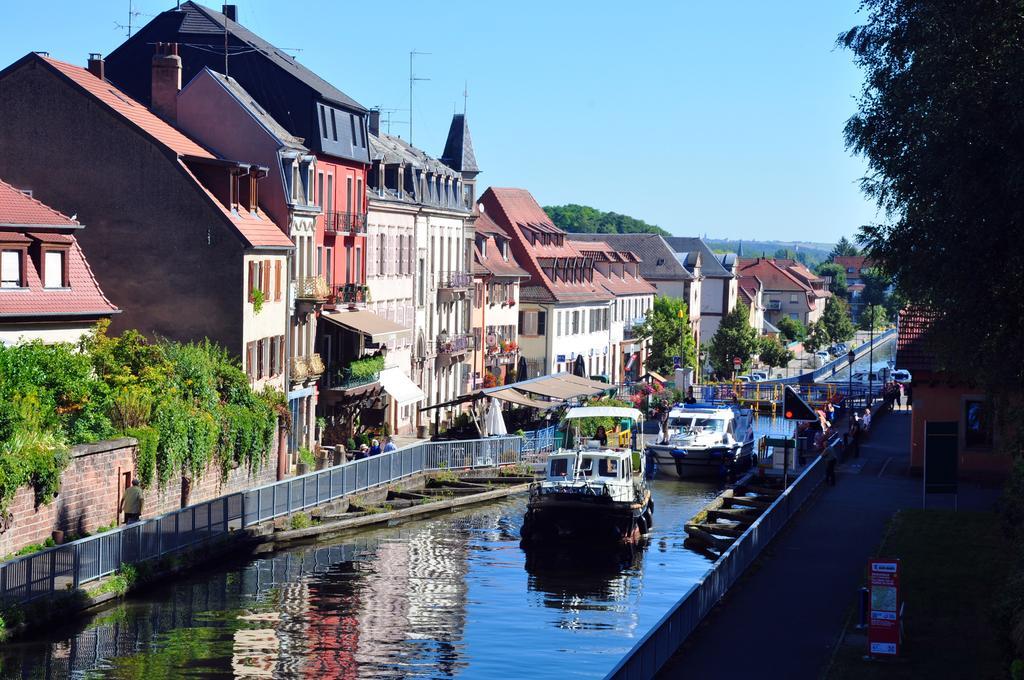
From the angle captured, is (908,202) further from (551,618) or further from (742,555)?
(551,618)

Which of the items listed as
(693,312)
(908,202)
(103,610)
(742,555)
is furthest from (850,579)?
(693,312)

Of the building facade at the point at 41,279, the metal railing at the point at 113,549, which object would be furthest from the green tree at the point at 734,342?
the metal railing at the point at 113,549

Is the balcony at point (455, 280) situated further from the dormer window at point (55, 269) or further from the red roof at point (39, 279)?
the dormer window at point (55, 269)

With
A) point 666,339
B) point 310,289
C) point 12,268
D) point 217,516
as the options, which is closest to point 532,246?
point 666,339

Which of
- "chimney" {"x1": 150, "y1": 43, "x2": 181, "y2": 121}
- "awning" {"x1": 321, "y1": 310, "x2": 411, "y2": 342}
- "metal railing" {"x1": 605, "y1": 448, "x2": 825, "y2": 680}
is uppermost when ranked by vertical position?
"chimney" {"x1": 150, "y1": 43, "x2": 181, "y2": 121}

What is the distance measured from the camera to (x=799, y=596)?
30.0 meters

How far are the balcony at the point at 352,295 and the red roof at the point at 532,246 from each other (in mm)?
37010

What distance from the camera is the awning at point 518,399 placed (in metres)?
63.6

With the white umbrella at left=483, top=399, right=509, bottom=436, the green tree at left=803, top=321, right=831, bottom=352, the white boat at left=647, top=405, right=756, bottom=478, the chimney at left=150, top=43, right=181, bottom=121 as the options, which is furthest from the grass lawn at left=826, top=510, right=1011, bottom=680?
the green tree at left=803, top=321, right=831, bottom=352

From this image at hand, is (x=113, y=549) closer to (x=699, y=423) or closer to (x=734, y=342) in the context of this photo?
(x=699, y=423)

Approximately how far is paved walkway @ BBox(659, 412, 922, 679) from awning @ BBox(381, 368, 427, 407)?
21.1 m

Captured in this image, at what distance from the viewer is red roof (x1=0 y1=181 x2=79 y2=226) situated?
1615 inches

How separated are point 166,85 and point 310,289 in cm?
915

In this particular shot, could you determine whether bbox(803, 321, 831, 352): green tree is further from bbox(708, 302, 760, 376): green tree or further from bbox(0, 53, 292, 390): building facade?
bbox(0, 53, 292, 390): building facade
